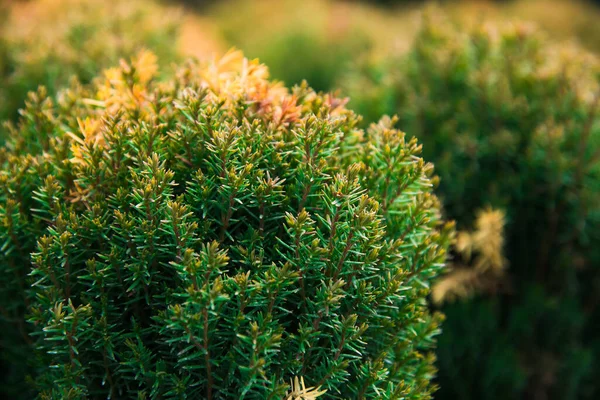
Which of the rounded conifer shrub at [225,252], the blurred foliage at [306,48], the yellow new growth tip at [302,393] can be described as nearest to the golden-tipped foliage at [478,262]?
the rounded conifer shrub at [225,252]

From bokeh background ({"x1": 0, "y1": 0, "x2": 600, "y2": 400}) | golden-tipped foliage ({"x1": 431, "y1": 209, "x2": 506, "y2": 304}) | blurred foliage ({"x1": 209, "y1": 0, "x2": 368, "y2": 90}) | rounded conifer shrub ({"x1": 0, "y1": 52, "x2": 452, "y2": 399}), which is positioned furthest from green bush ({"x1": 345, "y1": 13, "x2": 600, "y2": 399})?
blurred foliage ({"x1": 209, "y1": 0, "x2": 368, "y2": 90})

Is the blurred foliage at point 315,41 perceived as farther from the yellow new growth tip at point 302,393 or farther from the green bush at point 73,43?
the yellow new growth tip at point 302,393

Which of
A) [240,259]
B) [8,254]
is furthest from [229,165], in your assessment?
[8,254]

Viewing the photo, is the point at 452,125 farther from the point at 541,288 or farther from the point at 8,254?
the point at 8,254

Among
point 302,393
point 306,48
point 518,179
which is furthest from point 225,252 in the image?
point 306,48

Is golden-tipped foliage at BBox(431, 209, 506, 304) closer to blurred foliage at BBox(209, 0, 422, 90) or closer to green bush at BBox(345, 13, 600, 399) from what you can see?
green bush at BBox(345, 13, 600, 399)

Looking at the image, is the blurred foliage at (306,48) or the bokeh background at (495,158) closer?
the bokeh background at (495,158)
